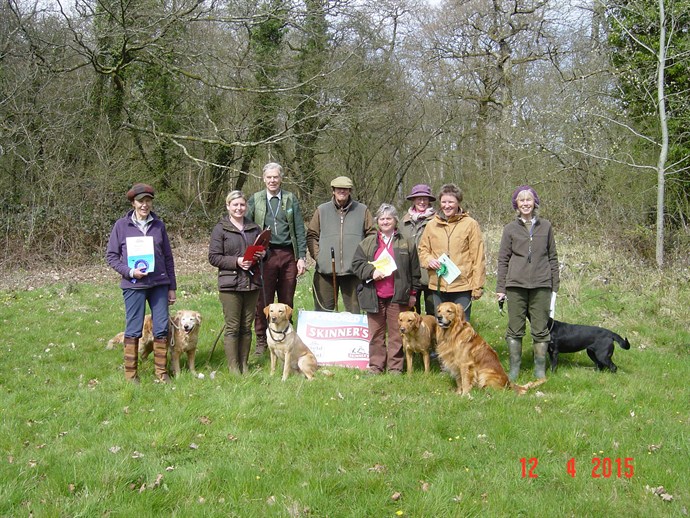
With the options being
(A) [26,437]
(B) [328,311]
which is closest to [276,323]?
(B) [328,311]

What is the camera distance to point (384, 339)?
6.47 m

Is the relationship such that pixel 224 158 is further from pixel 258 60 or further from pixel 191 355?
pixel 191 355

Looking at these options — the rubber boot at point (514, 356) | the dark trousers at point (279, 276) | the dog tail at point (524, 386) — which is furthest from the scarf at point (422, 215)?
the dog tail at point (524, 386)

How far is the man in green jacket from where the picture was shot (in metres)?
6.62

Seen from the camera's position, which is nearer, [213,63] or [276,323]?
[276,323]

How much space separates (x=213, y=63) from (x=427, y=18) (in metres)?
→ 9.67

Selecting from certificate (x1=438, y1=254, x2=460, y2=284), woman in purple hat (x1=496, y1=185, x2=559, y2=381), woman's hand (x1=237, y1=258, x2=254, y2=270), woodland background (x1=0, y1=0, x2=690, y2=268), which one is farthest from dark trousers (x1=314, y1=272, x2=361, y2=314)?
woodland background (x1=0, y1=0, x2=690, y2=268)

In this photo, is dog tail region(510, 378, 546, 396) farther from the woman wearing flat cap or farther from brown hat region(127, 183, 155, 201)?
brown hat region(127, 183, 155, 201)

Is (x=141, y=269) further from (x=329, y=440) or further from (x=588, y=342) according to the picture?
(x=588, y=342)

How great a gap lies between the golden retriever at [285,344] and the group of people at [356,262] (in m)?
0.27

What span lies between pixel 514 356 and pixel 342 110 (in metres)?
13.4

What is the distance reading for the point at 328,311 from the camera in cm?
706

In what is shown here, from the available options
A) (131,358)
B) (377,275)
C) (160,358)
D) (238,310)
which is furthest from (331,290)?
(131,358)
